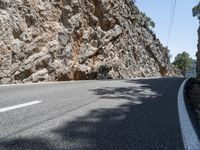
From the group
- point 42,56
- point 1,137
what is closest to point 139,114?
point 1,137

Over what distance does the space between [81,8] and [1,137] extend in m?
20.7

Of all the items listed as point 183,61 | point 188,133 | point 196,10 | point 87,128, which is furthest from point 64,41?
point 183,61

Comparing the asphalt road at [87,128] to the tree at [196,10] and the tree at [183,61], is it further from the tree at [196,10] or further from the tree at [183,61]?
the tree at [183,61]

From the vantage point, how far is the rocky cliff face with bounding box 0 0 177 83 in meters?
15.8

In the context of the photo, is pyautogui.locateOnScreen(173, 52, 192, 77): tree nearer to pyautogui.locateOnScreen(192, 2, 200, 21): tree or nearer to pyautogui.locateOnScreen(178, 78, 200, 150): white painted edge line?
pyautogui.locateOnScreen(192, 2, 200, 21): tree

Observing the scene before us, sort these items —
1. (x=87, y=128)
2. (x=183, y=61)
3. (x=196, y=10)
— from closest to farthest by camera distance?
(x=87, y=128) → (x=196, y=10) → (x=183, y=61)

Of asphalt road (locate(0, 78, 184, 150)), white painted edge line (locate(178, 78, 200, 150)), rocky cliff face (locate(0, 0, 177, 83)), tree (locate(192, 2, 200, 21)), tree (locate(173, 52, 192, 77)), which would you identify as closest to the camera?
asphalt road (locate(0, 78, 184, 150))

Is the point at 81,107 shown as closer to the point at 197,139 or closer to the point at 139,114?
the point at 139,114

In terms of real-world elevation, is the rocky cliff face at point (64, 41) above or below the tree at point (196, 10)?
below

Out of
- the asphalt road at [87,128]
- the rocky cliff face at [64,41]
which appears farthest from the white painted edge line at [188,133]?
the rocky cliff face at [64,41]

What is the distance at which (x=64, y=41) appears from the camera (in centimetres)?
1992

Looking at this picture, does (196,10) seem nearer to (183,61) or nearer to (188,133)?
(188,133)

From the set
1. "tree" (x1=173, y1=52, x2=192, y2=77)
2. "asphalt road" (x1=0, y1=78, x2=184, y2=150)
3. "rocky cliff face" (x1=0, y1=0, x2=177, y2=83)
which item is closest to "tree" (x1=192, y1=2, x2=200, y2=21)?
"rocky cliff face" (x1=0, y1=0, x2=177, y2=83)

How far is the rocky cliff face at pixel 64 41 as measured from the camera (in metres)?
15.8
